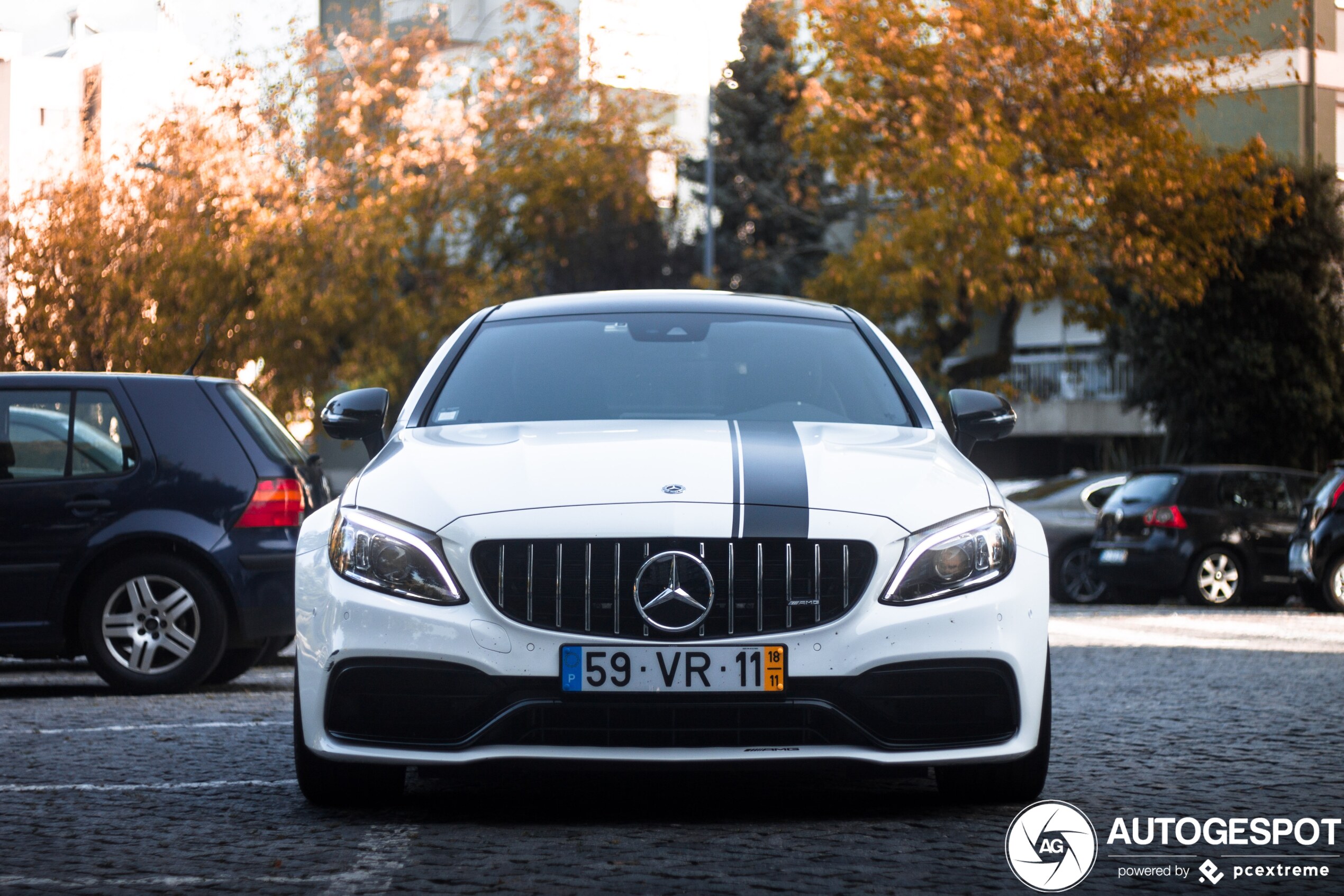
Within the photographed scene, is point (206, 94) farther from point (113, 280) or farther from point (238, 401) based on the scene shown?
point (238, 401)

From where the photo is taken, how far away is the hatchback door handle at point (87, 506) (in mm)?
9188

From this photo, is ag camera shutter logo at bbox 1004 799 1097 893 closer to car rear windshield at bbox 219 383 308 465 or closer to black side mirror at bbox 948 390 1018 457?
black side mirror at bbox 948 390 1018 457

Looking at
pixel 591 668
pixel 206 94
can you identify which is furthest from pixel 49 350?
pixel 591 668

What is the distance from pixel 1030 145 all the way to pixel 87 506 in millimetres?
17931

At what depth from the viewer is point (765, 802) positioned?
18.8ft

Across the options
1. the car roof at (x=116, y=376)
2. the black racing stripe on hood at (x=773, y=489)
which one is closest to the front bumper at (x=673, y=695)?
the black racing stripe on hood at (x=773, y=489)

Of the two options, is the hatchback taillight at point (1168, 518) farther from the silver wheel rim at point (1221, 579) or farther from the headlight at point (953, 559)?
the headlight at point (953, 559)

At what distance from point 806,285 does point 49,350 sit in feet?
40.2

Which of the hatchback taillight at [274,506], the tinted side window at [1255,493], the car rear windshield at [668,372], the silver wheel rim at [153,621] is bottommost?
the tinted side window at [1255,493]

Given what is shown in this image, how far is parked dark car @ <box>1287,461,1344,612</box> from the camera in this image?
16828 mm

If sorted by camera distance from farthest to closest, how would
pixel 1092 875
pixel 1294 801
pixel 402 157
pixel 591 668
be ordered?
pixel 402 157, pixel 1294 801, pixel 591 668, pixel 1092 875

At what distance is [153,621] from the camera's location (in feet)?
30.4

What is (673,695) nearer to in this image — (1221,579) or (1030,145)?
(1221,579)

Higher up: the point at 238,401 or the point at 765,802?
the point at 238,401
